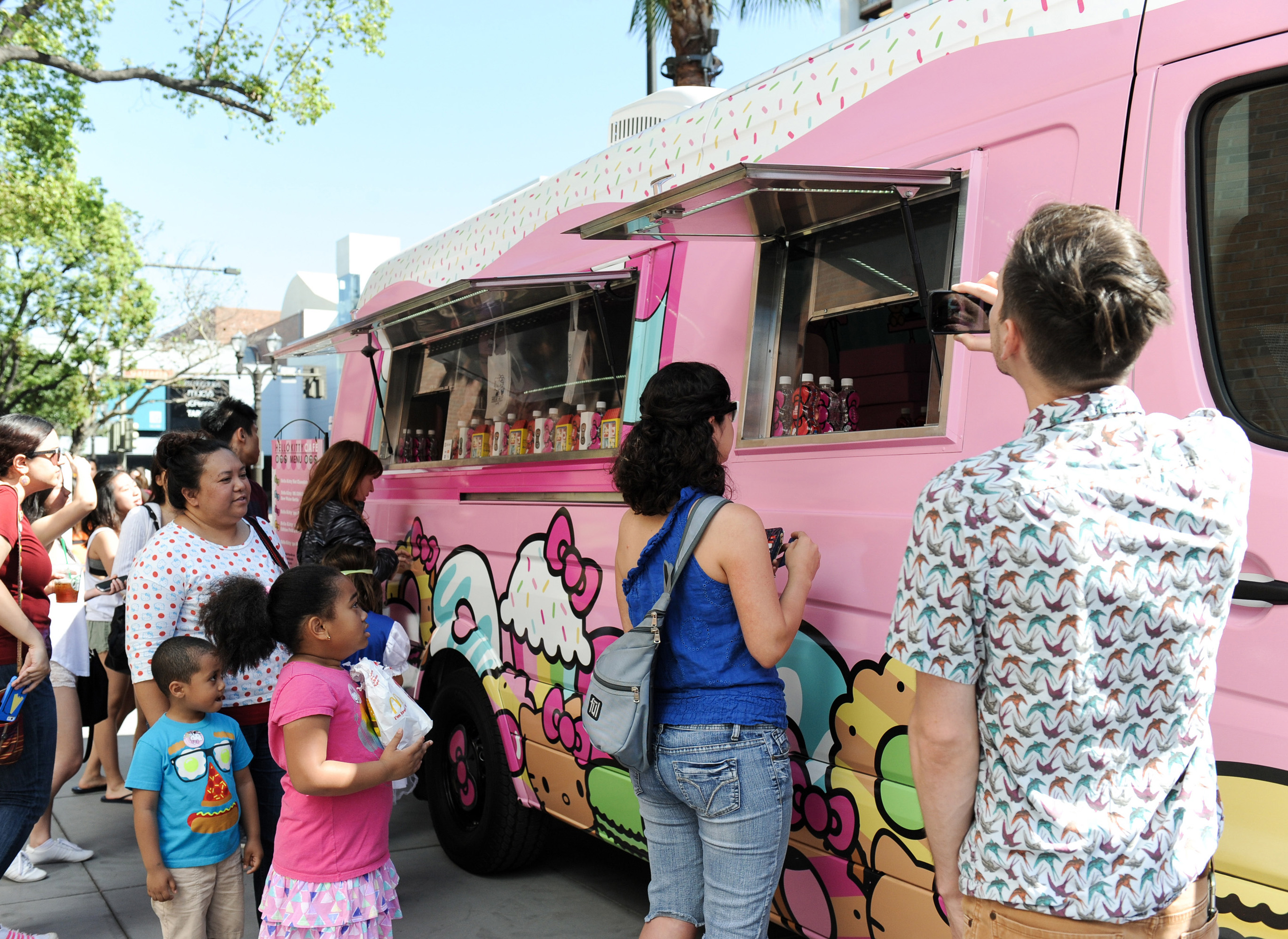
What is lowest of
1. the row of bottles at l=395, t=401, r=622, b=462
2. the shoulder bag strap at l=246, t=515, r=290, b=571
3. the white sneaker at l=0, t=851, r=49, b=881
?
the white sneaker at l=0, t=851, r=49, b=881

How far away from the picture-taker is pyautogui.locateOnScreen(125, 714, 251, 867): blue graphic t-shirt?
3.13 m

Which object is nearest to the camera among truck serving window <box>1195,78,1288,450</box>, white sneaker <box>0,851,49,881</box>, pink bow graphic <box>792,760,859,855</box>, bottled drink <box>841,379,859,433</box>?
truck serving window <box>1195,78,1288,450</box>

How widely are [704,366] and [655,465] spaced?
11.3 inches

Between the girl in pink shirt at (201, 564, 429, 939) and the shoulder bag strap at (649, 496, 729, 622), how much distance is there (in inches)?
36.1

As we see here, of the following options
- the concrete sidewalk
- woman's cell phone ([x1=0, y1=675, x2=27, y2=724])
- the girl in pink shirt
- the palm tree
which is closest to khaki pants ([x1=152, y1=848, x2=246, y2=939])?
the girl in pink shirt

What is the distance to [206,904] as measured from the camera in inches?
126

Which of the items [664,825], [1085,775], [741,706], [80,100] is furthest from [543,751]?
[80,100]

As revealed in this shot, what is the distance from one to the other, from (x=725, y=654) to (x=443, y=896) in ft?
8.83

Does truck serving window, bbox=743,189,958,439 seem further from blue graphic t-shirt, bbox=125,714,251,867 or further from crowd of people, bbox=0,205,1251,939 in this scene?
blue graphic t-shirt, bbox=125,714,251,867

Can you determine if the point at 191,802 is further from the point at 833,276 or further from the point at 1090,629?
the point at 1090,629

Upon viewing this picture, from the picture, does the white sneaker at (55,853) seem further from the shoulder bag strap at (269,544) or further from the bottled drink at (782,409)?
the bottled drink at (782,409)

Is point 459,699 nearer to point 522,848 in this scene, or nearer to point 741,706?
point 522,848

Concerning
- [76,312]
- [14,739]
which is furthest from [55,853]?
[76,312]

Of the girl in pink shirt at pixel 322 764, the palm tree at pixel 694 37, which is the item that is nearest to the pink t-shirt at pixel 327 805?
the girl in pink shirt at pixel 322 764
